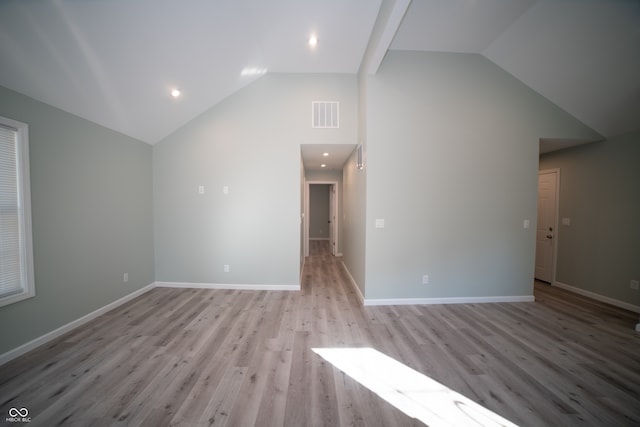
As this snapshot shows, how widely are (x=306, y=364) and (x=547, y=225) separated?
16.4 ft

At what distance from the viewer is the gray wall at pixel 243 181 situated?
3488mm

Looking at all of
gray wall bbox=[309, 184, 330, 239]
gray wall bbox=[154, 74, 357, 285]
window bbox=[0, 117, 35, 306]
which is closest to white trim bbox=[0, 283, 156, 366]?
window bbox=[0, 117, 35, 306]

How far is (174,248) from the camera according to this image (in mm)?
3635

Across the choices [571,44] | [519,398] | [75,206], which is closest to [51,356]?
[75,206]

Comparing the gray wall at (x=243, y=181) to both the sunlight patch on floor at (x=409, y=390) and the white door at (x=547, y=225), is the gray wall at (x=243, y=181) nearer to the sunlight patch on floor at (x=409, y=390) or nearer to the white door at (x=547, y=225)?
the sunlight patch on floor at (x=409, y=390)

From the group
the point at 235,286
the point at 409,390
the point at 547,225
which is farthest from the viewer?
the point at 547,225

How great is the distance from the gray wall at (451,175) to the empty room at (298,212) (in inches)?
1.3

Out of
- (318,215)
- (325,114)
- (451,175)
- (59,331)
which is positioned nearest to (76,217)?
(59,331)

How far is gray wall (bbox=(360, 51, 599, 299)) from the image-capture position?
2992 mm

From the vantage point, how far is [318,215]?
355 inches

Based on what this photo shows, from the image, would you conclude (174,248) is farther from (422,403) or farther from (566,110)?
(566,110)

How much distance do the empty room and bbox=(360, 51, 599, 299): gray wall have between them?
0.03m

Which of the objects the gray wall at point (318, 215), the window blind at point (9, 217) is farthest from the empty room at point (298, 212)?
the gray wall at point (318, 215)

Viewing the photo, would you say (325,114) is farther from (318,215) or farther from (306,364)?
(318,215)
